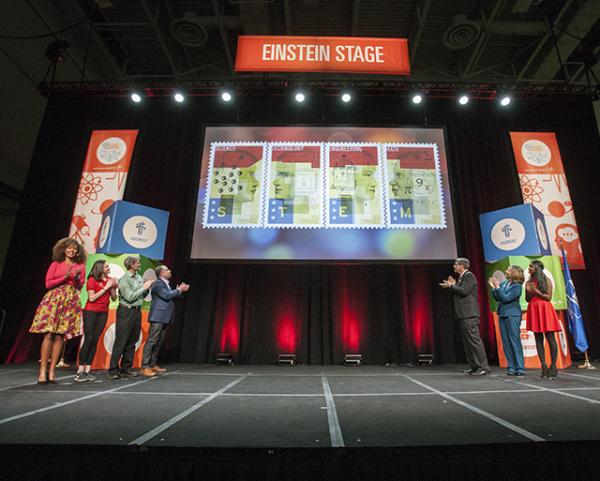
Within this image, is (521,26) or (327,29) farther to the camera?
(327,29)

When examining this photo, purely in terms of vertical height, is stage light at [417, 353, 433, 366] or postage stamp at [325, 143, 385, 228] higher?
postage stamp at [325, 143, 385, 228]

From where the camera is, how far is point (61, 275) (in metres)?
2.96

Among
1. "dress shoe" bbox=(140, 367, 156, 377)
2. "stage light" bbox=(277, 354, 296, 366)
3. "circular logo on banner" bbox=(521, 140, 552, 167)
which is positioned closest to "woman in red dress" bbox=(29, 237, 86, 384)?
"dress shoe" bbox=(140, 367, 156, 377)

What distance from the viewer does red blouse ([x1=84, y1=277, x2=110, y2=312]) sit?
10.8 feet

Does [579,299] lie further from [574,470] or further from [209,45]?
[209,45]

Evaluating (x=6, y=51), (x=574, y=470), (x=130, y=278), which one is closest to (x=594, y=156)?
(x=574, y=470)

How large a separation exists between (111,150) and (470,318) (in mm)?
6619

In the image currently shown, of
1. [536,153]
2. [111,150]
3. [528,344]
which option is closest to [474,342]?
[528,344]

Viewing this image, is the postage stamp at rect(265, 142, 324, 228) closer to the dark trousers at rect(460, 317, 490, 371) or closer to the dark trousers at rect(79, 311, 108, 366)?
the dark trousers at rect(460, 317, 490, 371)

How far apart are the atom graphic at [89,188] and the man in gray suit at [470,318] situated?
591 centimetres

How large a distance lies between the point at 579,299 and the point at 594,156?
289 cm

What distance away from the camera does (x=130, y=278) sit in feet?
11.6

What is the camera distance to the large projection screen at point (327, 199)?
16.1 ft

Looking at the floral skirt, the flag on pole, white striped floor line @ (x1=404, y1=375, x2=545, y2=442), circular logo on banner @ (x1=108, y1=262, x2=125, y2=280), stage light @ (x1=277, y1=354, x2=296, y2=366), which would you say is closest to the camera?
white striped floor line @ (x1=404, y1=375, x2=545, y2=442)
